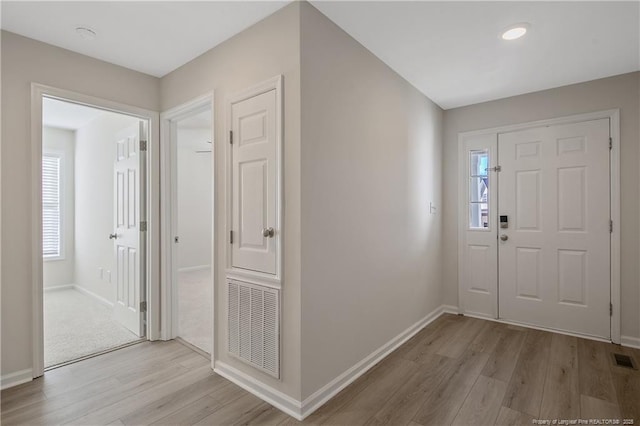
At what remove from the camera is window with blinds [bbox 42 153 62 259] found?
5.09 metres

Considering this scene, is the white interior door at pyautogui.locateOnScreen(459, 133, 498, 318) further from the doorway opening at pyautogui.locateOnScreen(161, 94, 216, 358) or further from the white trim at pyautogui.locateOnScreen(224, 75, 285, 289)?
the doorway opening at pyautogui.locateOnScreen(161, 94, 216, 358)

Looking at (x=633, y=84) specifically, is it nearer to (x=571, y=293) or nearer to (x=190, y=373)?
(x=571, y=293)

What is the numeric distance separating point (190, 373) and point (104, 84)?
256 centimetres

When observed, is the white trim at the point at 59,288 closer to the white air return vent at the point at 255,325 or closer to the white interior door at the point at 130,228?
the white interior door at the point at 130,228

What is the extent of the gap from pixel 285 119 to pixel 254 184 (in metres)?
0.51

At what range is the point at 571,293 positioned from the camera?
336 centimetres

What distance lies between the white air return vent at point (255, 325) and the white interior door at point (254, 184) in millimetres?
171

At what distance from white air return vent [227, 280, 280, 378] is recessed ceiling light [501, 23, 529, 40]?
8.17 feet

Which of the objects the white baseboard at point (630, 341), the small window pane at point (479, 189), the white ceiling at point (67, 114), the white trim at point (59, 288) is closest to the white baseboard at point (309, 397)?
the small window pane at point (479, 189)

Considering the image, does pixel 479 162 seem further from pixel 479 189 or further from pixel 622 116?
pixel 622 116

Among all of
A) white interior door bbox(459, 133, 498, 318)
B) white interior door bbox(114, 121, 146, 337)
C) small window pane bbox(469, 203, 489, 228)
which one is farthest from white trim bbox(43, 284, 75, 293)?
small window pane bbox(469, 203, 489, 228)

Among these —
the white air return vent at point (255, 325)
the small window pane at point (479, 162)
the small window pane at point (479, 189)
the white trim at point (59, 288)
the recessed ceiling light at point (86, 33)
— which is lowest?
Answer: the white trim at point (59, 288)

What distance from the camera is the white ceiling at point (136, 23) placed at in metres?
2.09

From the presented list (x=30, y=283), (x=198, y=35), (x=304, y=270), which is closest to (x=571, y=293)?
(x=304, y=270)
